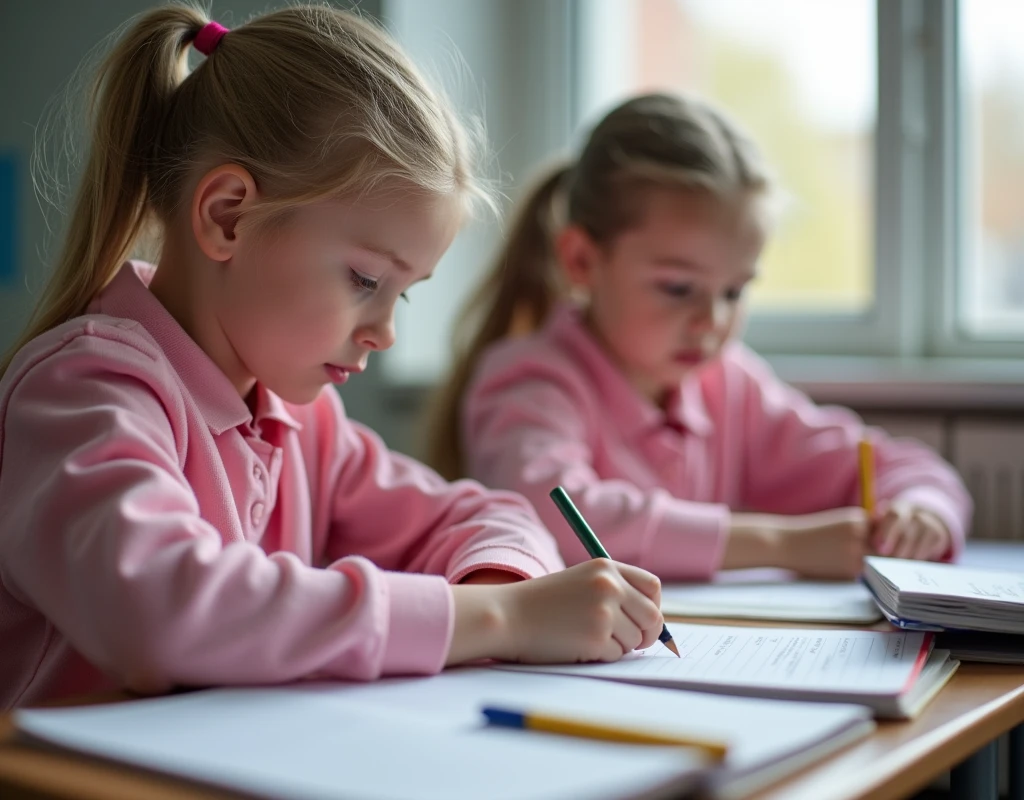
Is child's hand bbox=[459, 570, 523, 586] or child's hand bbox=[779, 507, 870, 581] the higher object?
child's hand bbox=[459, 570, 523, 586]

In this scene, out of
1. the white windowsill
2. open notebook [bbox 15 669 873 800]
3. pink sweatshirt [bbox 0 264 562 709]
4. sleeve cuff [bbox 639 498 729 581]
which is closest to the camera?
open notebook [bbox 15 669 873 800]

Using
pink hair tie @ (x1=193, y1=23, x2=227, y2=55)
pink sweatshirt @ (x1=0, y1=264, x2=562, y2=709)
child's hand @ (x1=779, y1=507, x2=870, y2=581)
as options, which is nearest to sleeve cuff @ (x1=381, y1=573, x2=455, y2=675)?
pink sweatshirt @ (x1=0, y1=264, x2=562, y2=709)

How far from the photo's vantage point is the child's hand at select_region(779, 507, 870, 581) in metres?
1.23

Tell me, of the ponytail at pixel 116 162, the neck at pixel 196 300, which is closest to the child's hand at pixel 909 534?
the neck at pixel 196 300

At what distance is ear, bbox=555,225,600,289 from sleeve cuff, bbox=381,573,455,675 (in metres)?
0.86

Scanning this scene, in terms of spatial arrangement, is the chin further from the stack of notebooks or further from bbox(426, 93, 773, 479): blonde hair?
bbox(426, 93, 773, 479): blonde hair

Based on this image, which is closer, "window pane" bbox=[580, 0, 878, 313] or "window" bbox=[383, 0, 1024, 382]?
"window" bbox=[383, 0, 1024, 382]

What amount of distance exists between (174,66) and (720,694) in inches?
26.1

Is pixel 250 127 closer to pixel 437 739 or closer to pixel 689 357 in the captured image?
pixel 437 739

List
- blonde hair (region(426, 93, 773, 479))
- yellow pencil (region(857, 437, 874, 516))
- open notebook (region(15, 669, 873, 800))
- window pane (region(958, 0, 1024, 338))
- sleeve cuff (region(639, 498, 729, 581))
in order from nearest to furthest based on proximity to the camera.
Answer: open notebook (region(15, 669, 873, 800)) → sleeve cuff (region(639, 498, 729, 581)) → yellow pencil (region(857, 437, 874, 516)) → blonde hair (region(426, 93, 773, 479)) → window pane (region(958, 0, 1024, 338))

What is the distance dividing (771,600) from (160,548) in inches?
23.8

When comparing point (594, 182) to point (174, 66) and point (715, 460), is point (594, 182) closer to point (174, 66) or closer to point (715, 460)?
point (715, 460)

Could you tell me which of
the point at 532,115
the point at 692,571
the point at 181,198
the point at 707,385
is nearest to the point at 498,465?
the point at 692,571

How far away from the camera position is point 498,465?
1.37 metres
